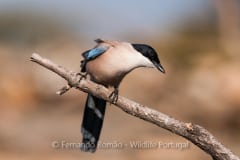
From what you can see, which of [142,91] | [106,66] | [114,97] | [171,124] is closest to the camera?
[171,124]

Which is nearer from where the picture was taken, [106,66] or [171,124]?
[171,124]

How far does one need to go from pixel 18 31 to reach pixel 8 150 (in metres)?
3.24

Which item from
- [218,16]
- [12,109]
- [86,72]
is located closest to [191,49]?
[218,16]

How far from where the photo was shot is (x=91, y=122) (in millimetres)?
2562

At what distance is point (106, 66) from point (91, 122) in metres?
0.20

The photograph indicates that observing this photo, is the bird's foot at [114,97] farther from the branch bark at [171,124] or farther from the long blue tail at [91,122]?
the long blue tail at [91,122]

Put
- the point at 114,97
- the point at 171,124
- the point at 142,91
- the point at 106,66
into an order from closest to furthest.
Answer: the point at 171,124, the point at 114,97, the point at 106,66, the point at 142,91

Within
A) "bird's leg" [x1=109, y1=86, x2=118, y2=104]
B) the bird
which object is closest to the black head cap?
the bird

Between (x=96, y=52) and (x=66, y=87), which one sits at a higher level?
(x=96, y=52)

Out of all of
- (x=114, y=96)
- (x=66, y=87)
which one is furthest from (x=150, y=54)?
(x=66, y=87)

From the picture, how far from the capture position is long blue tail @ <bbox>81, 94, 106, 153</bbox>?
101 inches

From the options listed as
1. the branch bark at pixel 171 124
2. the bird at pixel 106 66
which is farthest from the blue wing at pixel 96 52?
the branch bark at pixel 171 124

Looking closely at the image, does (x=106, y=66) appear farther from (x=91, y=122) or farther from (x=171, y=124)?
(x=171, y=124)

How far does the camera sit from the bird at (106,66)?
2.39 m
